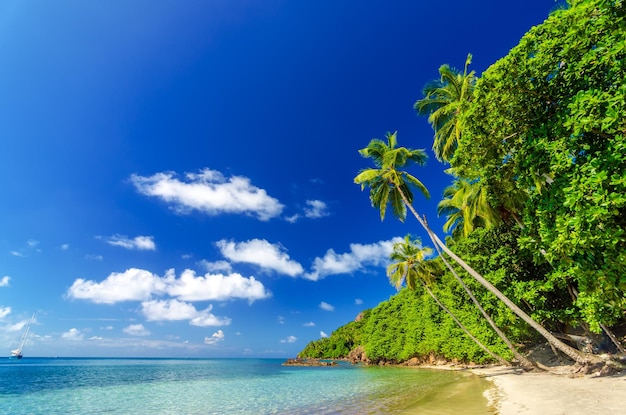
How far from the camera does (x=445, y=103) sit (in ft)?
57.4

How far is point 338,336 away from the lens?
80.1 m

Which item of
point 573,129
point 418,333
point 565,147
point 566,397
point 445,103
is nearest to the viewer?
point 573,129

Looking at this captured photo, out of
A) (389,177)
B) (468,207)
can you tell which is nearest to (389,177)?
(389,177)

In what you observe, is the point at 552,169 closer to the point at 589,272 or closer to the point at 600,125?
the point at 600,125

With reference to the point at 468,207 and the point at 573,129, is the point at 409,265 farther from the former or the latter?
the point at 573,129

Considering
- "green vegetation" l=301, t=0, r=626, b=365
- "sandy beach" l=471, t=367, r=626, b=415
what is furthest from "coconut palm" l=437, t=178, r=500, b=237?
"sandy beach" l=471, t=367, r=626, b=415

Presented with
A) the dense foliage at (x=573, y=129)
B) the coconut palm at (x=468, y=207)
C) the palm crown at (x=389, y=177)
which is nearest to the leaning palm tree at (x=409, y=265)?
the coconut palm at (x=468, y=207)

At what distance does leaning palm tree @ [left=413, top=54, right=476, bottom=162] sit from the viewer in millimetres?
16516

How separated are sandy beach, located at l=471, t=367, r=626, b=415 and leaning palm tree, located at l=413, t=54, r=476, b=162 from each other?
10.5 m

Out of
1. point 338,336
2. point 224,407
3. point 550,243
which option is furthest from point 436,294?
point 338,336

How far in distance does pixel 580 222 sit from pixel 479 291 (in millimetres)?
13850

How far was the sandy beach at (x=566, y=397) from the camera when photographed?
747 centimetres

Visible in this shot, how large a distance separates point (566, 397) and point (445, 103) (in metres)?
14.2

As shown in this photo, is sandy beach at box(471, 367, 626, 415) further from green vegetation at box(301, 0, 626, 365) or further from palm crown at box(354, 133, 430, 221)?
palm crown at box(354, 133, 430, 221)
